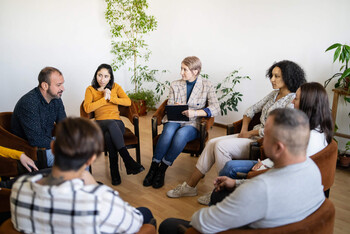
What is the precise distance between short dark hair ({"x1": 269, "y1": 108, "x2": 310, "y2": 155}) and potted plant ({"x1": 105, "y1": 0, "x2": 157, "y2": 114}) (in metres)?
4.48

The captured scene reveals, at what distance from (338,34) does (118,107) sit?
2.79 metres

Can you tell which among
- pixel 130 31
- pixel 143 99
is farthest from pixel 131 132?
pixel 130 31

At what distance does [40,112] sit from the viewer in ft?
9.34

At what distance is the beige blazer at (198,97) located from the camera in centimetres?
348

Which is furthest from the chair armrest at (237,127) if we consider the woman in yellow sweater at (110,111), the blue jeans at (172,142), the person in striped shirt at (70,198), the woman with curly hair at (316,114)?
the person in striped shirt at (70,198)

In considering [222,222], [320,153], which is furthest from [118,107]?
[222,222]

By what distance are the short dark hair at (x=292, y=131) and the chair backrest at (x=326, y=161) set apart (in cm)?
71

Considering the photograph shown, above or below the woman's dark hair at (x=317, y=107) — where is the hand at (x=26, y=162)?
below

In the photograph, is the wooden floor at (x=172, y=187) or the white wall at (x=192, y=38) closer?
the wooden floor at (x=172, y=187)

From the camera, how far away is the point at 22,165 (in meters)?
2.59

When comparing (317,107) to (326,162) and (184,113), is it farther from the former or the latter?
(184,113)

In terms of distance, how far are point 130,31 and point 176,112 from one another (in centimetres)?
289

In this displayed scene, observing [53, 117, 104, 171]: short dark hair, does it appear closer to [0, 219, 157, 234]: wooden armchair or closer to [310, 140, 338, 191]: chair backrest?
[0, 219, 157, 234]: wooden armchair

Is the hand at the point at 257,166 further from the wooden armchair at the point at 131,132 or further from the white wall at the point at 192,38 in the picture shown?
the white wall at the point at 192,38
